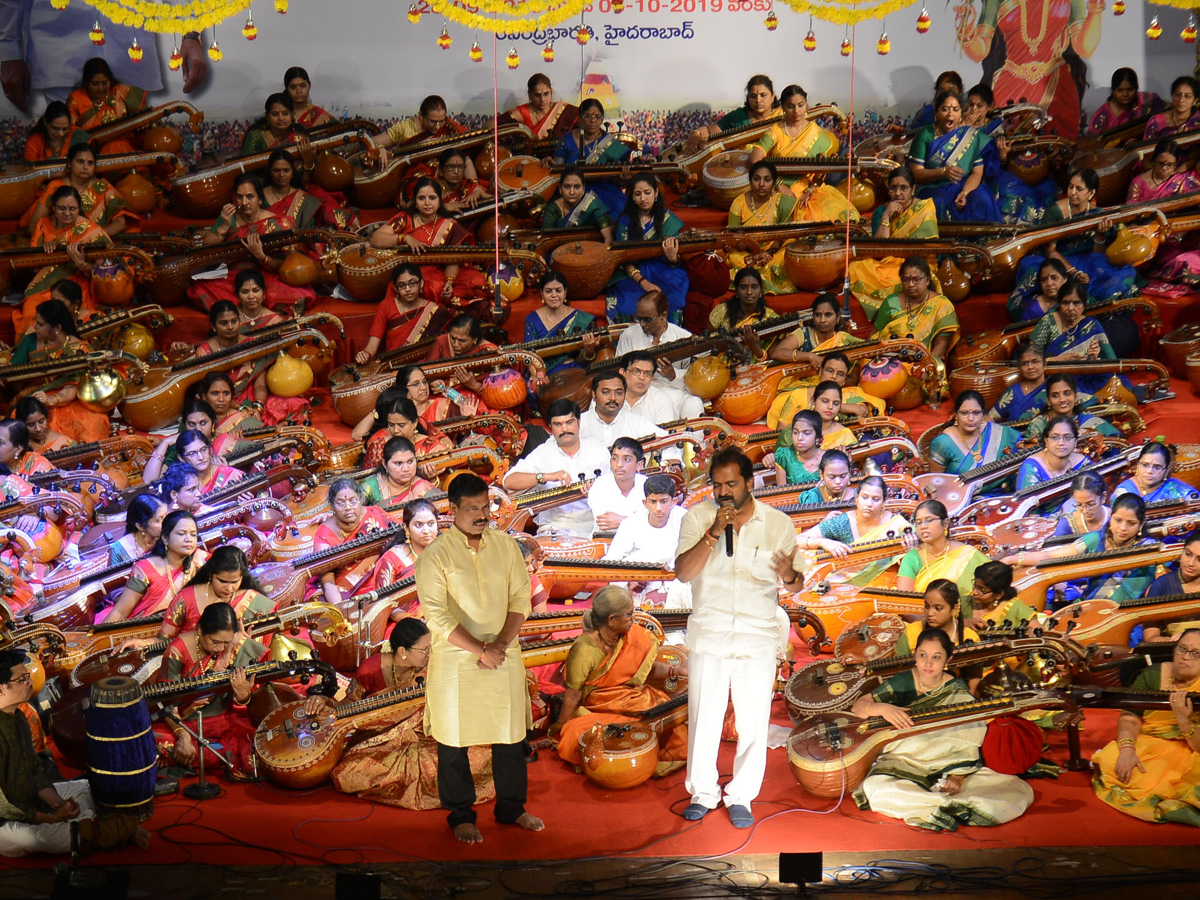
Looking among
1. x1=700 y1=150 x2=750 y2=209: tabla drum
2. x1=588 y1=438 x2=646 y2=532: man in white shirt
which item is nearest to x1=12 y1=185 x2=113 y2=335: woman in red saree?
x1=588 y1=438 x2=646 y2=532: man in white shirt

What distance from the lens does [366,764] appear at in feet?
18.4

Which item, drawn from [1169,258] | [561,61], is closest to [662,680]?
[1169,258]

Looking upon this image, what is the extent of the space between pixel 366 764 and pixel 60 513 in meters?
2.94

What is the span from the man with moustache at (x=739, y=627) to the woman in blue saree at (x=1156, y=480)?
2.95m

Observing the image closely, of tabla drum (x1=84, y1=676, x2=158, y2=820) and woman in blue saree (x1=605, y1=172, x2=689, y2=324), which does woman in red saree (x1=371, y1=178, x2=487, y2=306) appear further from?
tabla drum (x1=84, y1=676, x2=158, y2=820)

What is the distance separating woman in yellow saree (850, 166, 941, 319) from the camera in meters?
9.58

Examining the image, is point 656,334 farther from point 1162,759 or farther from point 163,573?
point 1162,759

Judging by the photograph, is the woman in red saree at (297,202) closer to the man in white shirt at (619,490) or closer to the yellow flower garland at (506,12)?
the yellow flower garland at (506,12)

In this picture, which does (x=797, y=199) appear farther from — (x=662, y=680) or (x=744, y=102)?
(x=662, y=680)

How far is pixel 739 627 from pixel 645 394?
3.42 metres

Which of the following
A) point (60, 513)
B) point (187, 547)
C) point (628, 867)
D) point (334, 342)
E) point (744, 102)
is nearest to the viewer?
point (628, 867)

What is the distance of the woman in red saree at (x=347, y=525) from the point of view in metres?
7.07

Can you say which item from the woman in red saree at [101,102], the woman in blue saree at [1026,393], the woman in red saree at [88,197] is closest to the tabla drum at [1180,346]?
the woman in blue saree at [1026,393]

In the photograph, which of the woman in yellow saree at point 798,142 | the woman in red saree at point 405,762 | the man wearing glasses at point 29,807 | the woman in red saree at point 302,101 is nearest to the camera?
the man wearing glasses at point 29,807
